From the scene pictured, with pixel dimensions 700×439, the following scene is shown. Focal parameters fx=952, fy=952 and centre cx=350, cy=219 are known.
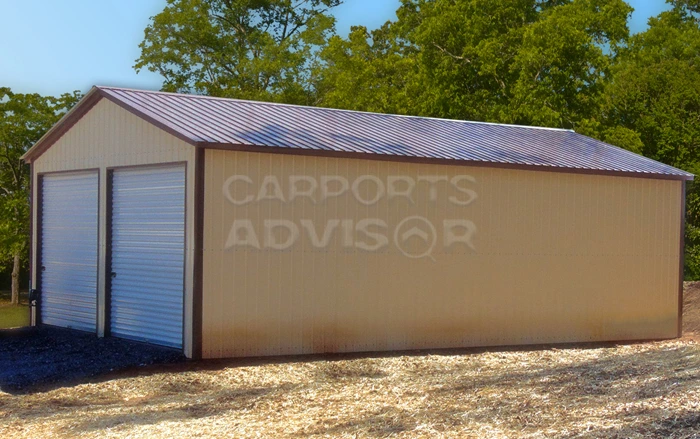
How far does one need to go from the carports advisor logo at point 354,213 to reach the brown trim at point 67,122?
3540 millimetres

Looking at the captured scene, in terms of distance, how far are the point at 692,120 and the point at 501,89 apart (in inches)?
248

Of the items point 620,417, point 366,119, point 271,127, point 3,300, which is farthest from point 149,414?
point 3,300

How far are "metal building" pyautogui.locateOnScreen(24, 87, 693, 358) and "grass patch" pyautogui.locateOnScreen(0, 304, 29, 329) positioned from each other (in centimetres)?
1562

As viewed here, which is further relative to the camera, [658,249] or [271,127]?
[658,249]

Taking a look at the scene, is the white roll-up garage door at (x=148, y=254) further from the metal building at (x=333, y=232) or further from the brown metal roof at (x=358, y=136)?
the brown metal roof at (x=358, y=136)

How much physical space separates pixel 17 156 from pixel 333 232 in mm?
29202

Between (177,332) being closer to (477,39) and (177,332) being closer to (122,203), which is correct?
(122,203)

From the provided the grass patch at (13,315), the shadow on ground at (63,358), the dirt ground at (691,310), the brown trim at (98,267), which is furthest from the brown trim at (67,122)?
the grass patch at (13,315)

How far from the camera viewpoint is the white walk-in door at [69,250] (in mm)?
14562

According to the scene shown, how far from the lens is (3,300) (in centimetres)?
3950

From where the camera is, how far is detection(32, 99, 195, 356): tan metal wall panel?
474 inches

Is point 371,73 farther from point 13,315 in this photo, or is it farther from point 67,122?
point 67,122

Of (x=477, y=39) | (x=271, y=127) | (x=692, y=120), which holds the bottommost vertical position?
(x=271, y=127)

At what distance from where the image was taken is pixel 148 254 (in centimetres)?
1324
